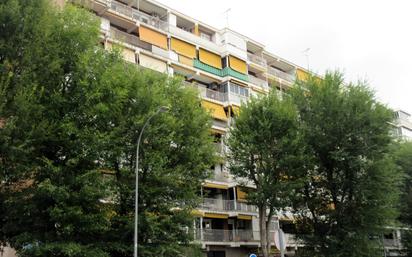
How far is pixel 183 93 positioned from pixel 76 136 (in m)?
6.95

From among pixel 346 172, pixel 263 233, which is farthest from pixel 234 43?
pixel 263 233

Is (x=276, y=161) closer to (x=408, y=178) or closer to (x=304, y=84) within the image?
(x=304, y=84)

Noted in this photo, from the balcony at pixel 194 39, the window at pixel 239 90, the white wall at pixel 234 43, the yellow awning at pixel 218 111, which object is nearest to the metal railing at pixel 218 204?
the yellow awning at pixel 218 111

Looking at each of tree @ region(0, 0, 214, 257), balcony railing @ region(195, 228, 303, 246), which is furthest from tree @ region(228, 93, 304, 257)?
balcony railing @ region(195, 228, 303, 246)

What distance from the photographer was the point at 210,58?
39156 millimetres

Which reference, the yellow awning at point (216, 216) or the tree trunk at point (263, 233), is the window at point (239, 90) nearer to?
the yellow awning at point (216, 216)

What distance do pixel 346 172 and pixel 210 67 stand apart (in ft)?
52.6

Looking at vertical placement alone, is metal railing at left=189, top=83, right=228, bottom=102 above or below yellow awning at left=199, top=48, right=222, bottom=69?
below

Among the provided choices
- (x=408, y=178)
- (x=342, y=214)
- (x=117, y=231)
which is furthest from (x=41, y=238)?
(x=408, y=178)

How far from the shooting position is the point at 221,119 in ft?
121

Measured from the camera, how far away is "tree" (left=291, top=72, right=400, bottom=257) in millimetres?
25641

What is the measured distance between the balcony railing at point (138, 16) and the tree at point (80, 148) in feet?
44.6

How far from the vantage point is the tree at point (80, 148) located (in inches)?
633

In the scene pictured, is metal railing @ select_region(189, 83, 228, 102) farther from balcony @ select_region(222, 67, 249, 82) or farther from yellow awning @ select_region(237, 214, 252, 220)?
yellow awning @ select_region(237, 214, 252, 220)
